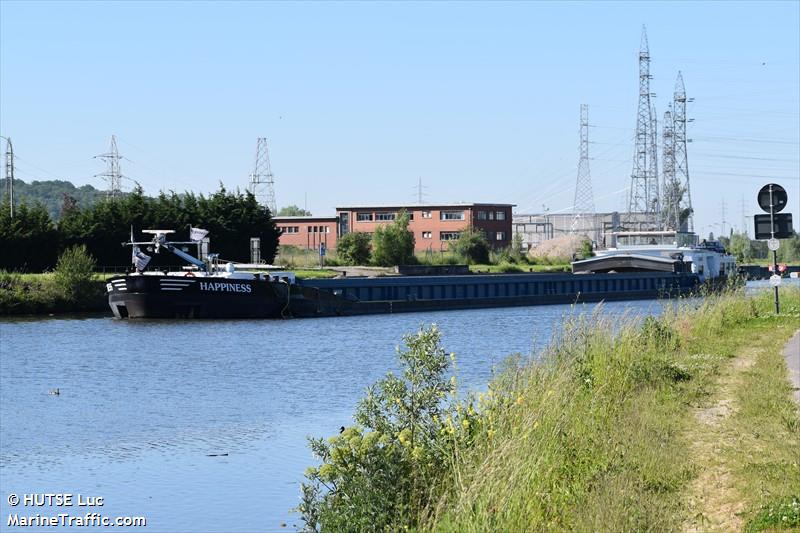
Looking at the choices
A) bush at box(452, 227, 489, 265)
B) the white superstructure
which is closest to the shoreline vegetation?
the white superstructure

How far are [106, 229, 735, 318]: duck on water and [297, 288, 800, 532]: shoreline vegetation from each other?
2240 centimetres

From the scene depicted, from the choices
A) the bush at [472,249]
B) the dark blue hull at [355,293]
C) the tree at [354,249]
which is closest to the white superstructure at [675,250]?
the dark blue hull at [355,293]

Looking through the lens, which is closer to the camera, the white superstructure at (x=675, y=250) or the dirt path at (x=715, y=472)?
the dirt path at (x=715, y=472)

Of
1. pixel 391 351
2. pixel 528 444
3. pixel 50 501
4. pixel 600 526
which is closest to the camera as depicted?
pixel 600 526

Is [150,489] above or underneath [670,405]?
underneath

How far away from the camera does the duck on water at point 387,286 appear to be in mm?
54375

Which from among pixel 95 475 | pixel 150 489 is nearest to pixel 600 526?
pixel 150 489

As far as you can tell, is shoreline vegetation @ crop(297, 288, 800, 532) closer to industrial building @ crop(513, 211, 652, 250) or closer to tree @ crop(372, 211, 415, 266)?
tree @ crop(372, 211, 415, 266)

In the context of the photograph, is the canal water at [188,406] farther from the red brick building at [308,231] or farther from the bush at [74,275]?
the red brick building at [308,231]

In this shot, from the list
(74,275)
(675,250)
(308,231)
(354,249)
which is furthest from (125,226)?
(308,231)

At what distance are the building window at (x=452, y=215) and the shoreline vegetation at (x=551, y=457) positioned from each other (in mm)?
110418

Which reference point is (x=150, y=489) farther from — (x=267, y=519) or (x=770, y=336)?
(x=770, y=336)

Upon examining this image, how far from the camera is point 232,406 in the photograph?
26344mm

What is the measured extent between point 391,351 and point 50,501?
23.4m
